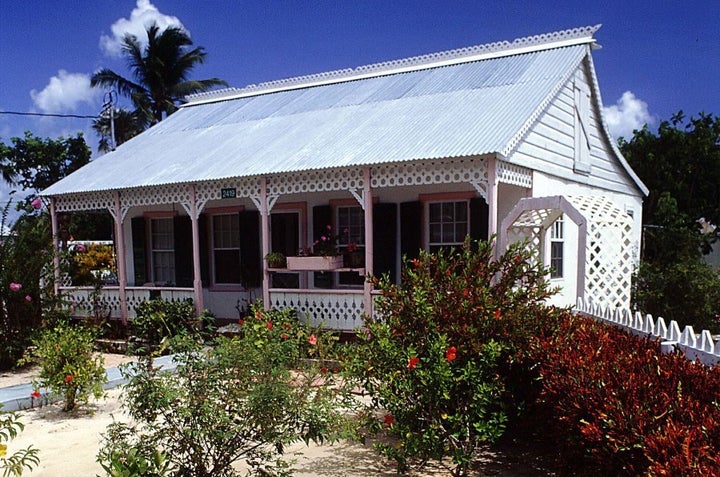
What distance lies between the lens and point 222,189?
1027 centimetres

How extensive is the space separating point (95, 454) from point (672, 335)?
18.5ft

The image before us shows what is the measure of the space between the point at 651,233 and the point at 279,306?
1206 cm

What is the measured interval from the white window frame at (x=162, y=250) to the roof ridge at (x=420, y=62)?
4.45 m

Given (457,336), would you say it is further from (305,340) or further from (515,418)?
(305,340)

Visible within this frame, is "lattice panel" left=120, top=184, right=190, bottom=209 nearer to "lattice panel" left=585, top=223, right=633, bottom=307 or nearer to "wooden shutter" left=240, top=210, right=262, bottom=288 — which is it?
"wooden shutter" left=240, top=210, right=262, bottom=288

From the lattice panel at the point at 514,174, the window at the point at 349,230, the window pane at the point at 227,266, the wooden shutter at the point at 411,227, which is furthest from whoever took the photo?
the window pane at the point at 227,266

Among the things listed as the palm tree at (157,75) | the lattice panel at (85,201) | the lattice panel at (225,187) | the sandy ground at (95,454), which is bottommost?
the sandy ground at (95,454)

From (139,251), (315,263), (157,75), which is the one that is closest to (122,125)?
(157,75)

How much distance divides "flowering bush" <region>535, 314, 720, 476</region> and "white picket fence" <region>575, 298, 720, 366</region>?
0.33 meters

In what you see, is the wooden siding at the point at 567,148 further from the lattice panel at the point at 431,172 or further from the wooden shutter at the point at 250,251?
the wooden shutter at the point at 250,251

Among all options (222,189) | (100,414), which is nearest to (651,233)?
(222,189)

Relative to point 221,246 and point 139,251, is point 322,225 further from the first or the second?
point 139,251

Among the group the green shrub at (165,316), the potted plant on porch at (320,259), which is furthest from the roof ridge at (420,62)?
the green shrub at (165,316)

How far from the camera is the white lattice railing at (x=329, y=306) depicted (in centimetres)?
937
